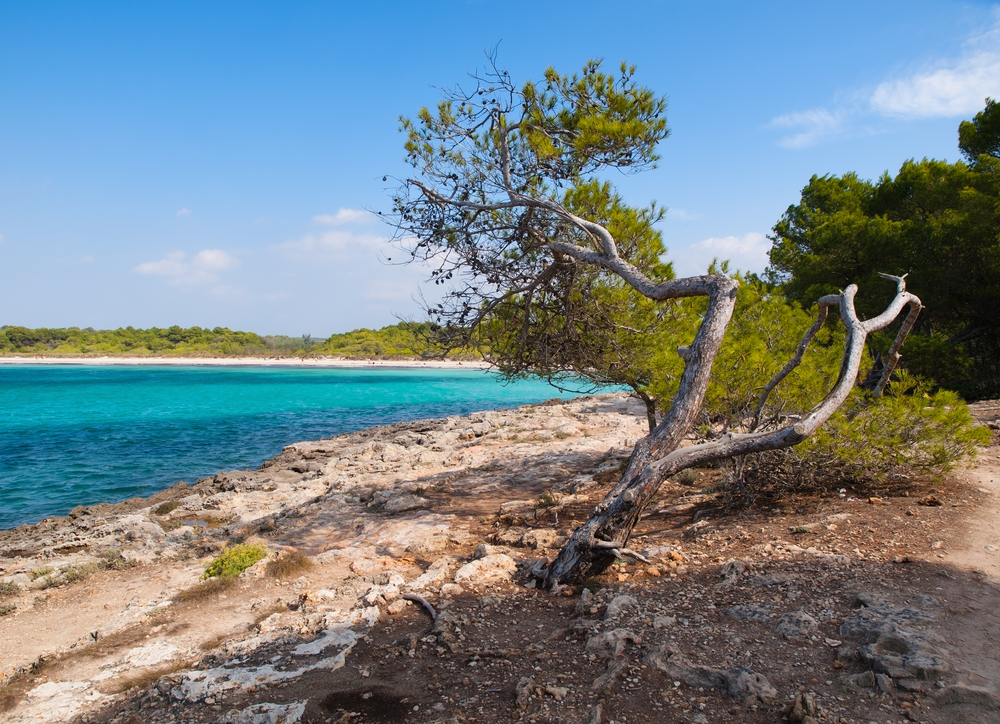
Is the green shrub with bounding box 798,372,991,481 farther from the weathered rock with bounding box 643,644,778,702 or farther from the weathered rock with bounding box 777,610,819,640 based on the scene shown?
the weathered rock with bounding box 643,644,778,702

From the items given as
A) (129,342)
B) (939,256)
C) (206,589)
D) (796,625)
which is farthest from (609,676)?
(129,342)

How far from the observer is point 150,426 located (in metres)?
25.5

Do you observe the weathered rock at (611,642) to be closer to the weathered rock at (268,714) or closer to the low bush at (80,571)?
the weathered rock at (268,714)

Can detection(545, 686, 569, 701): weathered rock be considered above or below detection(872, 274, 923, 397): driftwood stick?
below

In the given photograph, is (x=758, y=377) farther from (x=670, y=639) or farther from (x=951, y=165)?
(x=951, y=165)

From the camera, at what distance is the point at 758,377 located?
22.4 ft

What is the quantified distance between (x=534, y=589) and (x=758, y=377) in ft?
12.4

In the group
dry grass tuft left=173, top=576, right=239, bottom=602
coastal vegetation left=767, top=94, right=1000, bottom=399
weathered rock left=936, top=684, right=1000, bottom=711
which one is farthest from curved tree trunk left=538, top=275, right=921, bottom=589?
coastal vegetation left=767, top=94, right=1000, bottom=399

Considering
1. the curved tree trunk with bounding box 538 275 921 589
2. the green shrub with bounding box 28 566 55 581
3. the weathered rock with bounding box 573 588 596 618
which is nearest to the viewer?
the weathered rock with bounding box 573 588 596 618

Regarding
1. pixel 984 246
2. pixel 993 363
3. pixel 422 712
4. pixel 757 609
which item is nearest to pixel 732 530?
pixel 757 609

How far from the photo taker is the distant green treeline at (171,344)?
9256cm

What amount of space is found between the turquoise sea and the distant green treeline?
40.5 metres

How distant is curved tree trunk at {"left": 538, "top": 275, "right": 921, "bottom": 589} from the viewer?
505 cm

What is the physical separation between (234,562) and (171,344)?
104 meters
